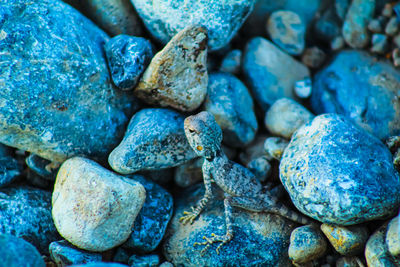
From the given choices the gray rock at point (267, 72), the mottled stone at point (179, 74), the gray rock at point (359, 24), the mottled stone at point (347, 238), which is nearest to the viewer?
the mottled stone at point (347, 238)

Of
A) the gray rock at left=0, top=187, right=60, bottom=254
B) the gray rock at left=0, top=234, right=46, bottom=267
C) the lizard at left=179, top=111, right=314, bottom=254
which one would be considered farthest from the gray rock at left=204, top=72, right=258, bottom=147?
the gray rock at left=0, top=234, right=46, bottom=267

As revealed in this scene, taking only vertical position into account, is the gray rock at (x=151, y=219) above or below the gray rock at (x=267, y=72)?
below

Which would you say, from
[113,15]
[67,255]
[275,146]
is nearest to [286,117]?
[275,146]

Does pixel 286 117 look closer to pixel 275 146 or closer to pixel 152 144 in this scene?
pixel 275 146

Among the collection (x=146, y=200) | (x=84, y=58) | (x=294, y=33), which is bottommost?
(x=146, y=200)

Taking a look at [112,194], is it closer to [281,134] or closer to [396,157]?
[281,134]

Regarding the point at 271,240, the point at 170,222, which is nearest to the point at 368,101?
the point at 271,240

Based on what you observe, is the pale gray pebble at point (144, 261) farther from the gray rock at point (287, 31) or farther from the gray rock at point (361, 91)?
the gray rock at point (287, 31)

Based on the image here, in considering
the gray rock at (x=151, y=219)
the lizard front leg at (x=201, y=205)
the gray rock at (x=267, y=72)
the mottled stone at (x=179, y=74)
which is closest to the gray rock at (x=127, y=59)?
the mottled stone at (x=179, y=74)
